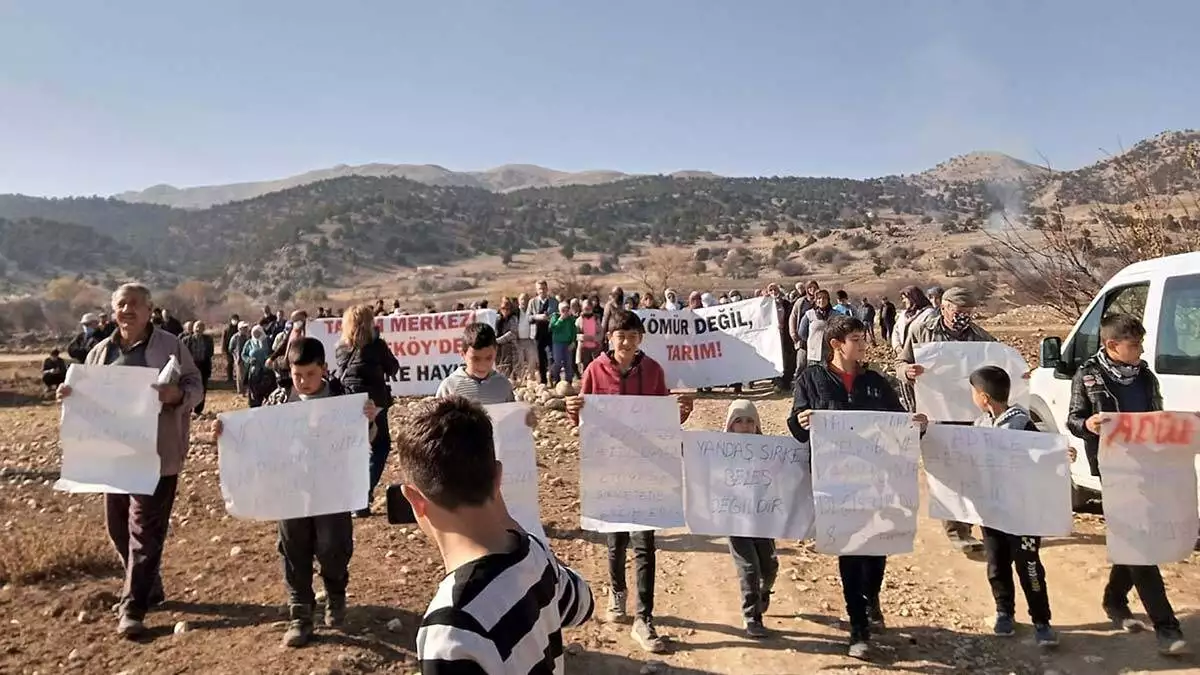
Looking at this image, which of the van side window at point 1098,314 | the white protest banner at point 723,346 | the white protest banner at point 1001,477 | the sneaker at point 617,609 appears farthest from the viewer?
the white protest banner at point 723,346

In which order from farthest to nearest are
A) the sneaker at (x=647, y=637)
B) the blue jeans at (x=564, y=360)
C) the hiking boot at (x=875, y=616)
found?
1. the blue jeans at (x=564, y=360)
2. the hiking boot at (x=875, y=616)
3. the sneaker at (x=647, y=637)

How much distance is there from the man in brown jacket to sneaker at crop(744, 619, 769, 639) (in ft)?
11.3

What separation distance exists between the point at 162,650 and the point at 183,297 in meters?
59.0

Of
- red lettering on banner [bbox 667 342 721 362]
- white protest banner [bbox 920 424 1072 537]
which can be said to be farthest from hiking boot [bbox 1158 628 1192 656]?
red lettering on banner [bbox 667 342 721 362]

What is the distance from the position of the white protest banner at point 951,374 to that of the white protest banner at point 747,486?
7.32 feet

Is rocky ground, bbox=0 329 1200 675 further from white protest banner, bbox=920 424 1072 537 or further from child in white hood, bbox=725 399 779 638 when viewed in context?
white protest banner, bbox=920 424 1072 537

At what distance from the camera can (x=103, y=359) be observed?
487 centimetres

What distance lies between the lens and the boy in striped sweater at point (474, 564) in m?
1.73

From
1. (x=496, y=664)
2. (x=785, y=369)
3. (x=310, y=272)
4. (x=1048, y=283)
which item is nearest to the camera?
(x=496, y=664)

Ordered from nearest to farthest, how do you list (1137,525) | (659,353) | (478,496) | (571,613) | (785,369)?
(478,496) → (571,613) → (1137,525) → (659,353) → (785,369)

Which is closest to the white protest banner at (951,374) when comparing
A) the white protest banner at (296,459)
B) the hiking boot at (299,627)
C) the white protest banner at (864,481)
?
the white protest banner at (864,481)

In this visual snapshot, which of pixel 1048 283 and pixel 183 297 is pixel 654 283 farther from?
pixel 1048 283

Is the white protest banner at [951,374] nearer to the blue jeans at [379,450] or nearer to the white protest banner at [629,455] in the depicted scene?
the white protest banner at [629,455]

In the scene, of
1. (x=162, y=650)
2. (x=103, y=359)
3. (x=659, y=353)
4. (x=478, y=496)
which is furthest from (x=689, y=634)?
(x=659, y=353)
